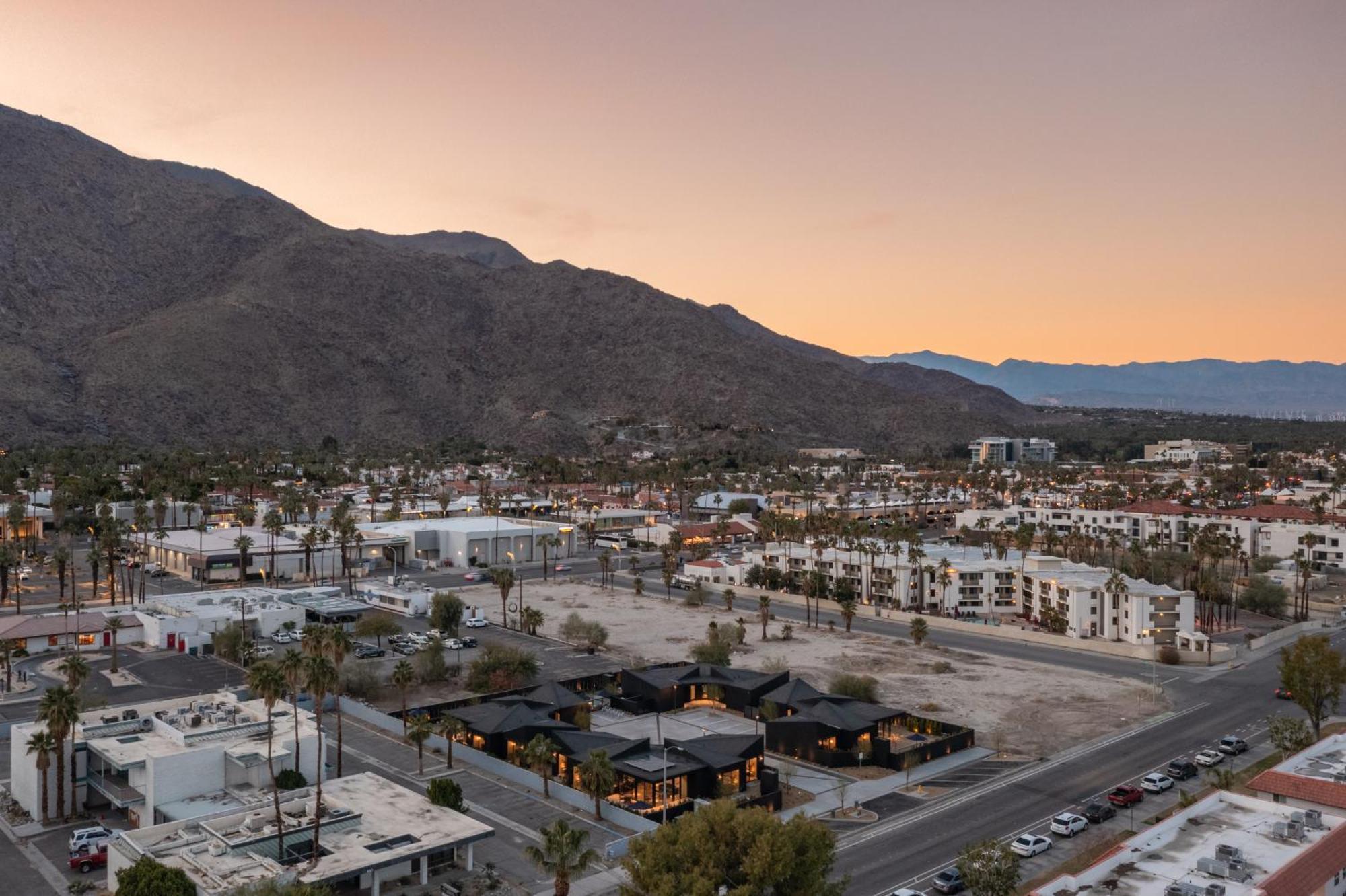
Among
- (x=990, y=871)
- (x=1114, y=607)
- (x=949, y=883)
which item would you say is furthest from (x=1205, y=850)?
(x=1114, y=607)

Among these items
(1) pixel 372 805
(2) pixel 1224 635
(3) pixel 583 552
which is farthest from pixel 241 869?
(3) pixel 583 552

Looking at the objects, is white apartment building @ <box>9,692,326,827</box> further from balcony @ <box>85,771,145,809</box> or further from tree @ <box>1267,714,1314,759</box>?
tree @ <box>1267,714,1314,759</box>

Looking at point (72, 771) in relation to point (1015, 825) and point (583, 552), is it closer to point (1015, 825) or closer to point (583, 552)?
point (1015, 825)

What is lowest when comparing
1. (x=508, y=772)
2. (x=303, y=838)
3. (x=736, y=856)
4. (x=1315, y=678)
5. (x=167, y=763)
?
(x=508, y=772)

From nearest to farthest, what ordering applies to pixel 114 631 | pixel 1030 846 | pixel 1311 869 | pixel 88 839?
pixel 1311 869, pixel 88 839, pixel 1030 846, pixel 114 631

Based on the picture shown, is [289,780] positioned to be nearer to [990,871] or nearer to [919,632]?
[990,871]

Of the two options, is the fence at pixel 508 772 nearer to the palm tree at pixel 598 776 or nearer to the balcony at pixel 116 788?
the palm tree at pixel 598 776

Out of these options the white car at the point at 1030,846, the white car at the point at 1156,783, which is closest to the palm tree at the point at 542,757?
the white car at the point at 1030,846
